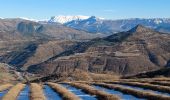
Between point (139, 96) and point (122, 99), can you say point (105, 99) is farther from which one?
point (139, 96)

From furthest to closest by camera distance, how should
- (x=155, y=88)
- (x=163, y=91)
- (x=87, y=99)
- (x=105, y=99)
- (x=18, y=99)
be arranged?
1. (x=155, y=88)
2. (x=163, y=91)
3. (x=18, y=99)
4. (x=87, y=99)
5. (x=105, y=99)

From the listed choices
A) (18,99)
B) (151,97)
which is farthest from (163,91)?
(18,99)

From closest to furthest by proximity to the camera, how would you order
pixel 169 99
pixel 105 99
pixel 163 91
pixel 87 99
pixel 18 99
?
pixel 169 99
pixel 105 99
pixel 87 99
pixel 18 99
pixel 163 91

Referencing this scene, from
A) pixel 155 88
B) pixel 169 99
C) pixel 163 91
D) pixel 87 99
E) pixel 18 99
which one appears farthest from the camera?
pixel 155 88

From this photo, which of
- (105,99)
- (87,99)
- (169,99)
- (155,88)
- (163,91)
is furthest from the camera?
(155,88)

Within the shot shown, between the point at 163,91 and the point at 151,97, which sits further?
the point at 163,91

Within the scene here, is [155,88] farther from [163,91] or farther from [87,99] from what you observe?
[87,99]

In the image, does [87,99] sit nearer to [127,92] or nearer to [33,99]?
[33,99]

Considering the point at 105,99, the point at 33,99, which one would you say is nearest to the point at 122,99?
the point at 105,99

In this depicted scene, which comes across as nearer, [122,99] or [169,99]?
[169,99]
